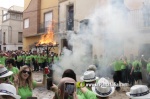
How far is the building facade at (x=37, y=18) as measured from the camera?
21.7 m

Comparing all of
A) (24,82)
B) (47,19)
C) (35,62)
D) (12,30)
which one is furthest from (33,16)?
(24,82)

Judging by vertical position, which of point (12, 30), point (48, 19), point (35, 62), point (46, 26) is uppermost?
Result: point (48, 19)

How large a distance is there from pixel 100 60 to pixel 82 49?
1.17 meters

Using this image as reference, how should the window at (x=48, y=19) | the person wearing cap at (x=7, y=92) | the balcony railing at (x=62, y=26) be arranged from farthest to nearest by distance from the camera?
the window at (x=48, y=19)
the balcony railing at (x=62, y=26)
the person wearing cap at (x=7, y=92)

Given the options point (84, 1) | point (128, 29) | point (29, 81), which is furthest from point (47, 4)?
point (29, 81)

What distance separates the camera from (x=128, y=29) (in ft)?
36.4

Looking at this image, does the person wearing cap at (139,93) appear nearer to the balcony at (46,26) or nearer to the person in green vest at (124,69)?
the person in green vest at (124,69)

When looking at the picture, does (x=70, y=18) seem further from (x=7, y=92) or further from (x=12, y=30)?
(x=7, y=92)

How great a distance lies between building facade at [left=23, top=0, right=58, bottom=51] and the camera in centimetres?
2169

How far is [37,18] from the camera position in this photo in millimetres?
23734

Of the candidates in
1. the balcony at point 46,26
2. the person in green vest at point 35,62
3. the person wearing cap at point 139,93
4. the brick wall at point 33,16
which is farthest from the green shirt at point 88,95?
the brick wall at point 33,16

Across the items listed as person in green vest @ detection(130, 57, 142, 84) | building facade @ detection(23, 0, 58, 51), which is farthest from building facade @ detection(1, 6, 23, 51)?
person in green vest @ detection(130, 57, 142, 84)

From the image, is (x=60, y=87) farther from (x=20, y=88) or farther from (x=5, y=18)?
(x=5, y=18)

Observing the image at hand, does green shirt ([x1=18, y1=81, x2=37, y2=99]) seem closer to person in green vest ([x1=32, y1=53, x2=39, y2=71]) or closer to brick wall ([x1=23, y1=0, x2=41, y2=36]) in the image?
person in green vest ([x1=32, y1=53, x2=39, y2=71])
